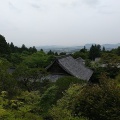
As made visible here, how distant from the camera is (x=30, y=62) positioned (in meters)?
42.4

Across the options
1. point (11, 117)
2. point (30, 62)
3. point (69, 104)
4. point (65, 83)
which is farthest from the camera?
point (30, 62)

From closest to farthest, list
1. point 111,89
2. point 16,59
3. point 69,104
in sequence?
point 111,89, point 69,104, point 16,59

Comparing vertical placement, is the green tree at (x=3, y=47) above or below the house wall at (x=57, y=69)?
above

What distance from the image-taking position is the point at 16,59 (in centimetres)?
4625

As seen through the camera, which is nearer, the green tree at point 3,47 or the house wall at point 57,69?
the house wall at point 57,69

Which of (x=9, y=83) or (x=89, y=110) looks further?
(x=9, y=83)

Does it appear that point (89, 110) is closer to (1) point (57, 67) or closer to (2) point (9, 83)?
(2) point (9, 83)

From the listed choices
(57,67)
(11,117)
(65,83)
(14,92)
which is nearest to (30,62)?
(57,67)

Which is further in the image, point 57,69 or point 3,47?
point 3,47

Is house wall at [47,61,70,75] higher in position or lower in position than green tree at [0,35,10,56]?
lower

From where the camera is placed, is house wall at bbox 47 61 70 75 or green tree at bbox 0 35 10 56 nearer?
house wall at bbox 47 61 70 75

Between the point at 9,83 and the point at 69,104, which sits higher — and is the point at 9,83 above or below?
above

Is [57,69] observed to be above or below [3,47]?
below

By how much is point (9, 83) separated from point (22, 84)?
788 centimetres
